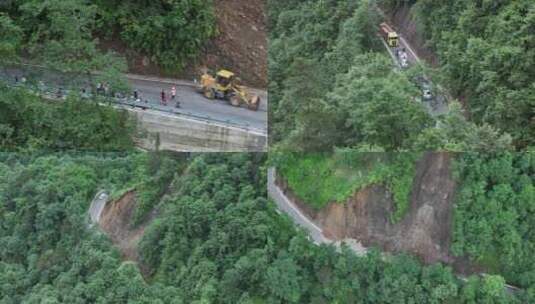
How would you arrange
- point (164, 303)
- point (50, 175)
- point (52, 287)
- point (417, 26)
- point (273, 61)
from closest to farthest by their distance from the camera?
1. point (273, 61)
2. point (50, 175)
3. point (164, 303)
4. point (52, 287)
5. point (417, 26)

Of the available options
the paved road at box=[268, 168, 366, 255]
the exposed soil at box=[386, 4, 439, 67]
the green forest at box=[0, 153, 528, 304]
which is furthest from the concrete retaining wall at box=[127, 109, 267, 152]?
the exposed soil at box=[386, 4, 439, 67]

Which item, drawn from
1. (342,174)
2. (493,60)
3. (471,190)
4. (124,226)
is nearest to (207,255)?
(124,226)

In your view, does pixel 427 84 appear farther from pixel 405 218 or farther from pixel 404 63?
pixel 405 218

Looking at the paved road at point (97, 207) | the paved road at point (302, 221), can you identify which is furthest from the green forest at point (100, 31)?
the paved road at point (97, 207)

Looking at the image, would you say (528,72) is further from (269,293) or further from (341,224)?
(269,293)

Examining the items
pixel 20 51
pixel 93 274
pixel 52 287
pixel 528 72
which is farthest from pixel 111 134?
pixel 528 72
